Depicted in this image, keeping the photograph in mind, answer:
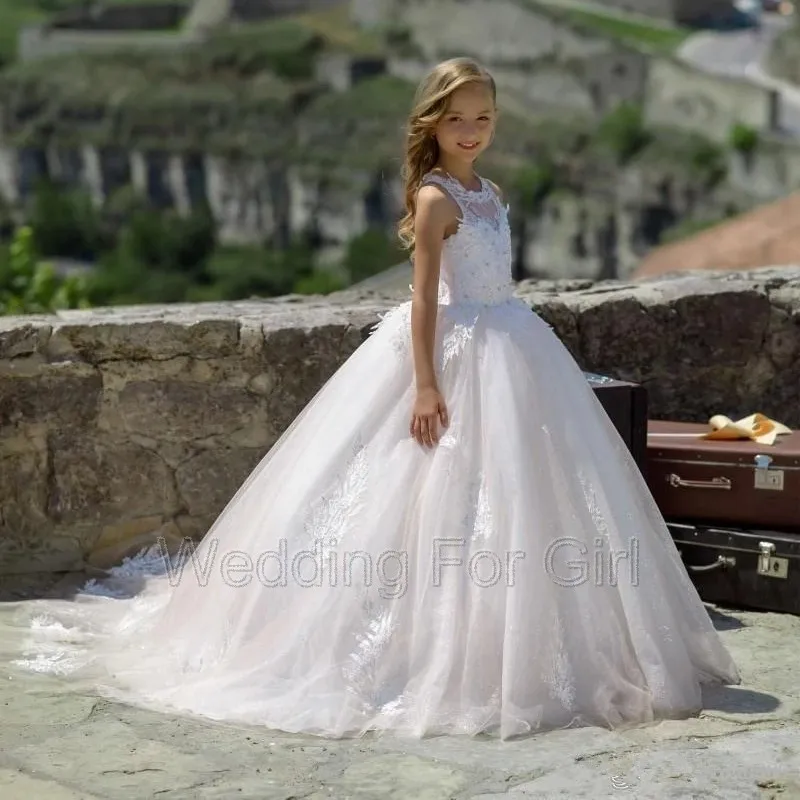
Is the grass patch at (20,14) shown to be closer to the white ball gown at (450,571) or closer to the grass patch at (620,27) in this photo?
the grass patch at (620,27)

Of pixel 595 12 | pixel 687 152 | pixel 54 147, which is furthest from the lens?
pixel 54 147

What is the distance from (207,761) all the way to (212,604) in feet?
2.03

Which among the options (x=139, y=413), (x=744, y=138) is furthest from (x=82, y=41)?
(x=139, y=413)

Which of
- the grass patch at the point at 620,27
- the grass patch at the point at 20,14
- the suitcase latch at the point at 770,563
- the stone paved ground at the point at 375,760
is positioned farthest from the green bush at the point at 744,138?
the grass patch at the point at 20,14

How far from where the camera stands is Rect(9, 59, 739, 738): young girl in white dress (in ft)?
9.83

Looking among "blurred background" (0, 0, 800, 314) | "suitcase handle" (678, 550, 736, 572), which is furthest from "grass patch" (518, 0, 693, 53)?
"suitcase handle" (678, 550, 736, 572)

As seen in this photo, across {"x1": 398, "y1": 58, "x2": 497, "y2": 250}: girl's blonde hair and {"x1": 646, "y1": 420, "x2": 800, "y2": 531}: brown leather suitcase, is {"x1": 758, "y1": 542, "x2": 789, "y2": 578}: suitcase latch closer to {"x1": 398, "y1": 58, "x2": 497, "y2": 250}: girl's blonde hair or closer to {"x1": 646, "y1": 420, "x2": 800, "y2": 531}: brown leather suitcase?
{"x1": 646, "y1": 420, "x2": 800, "y2": 531}: brown leather suitcase

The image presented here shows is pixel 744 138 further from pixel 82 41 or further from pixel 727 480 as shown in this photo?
pixel 727 480

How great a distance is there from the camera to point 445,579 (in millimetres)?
3053

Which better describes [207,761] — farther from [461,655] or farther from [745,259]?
[745,259]

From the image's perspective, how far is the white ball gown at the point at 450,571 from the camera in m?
2.99

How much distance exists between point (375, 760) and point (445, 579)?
42 centimetres

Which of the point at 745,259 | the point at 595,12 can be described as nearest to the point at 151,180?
the point at 595,12

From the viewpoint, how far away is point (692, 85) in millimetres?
50625
